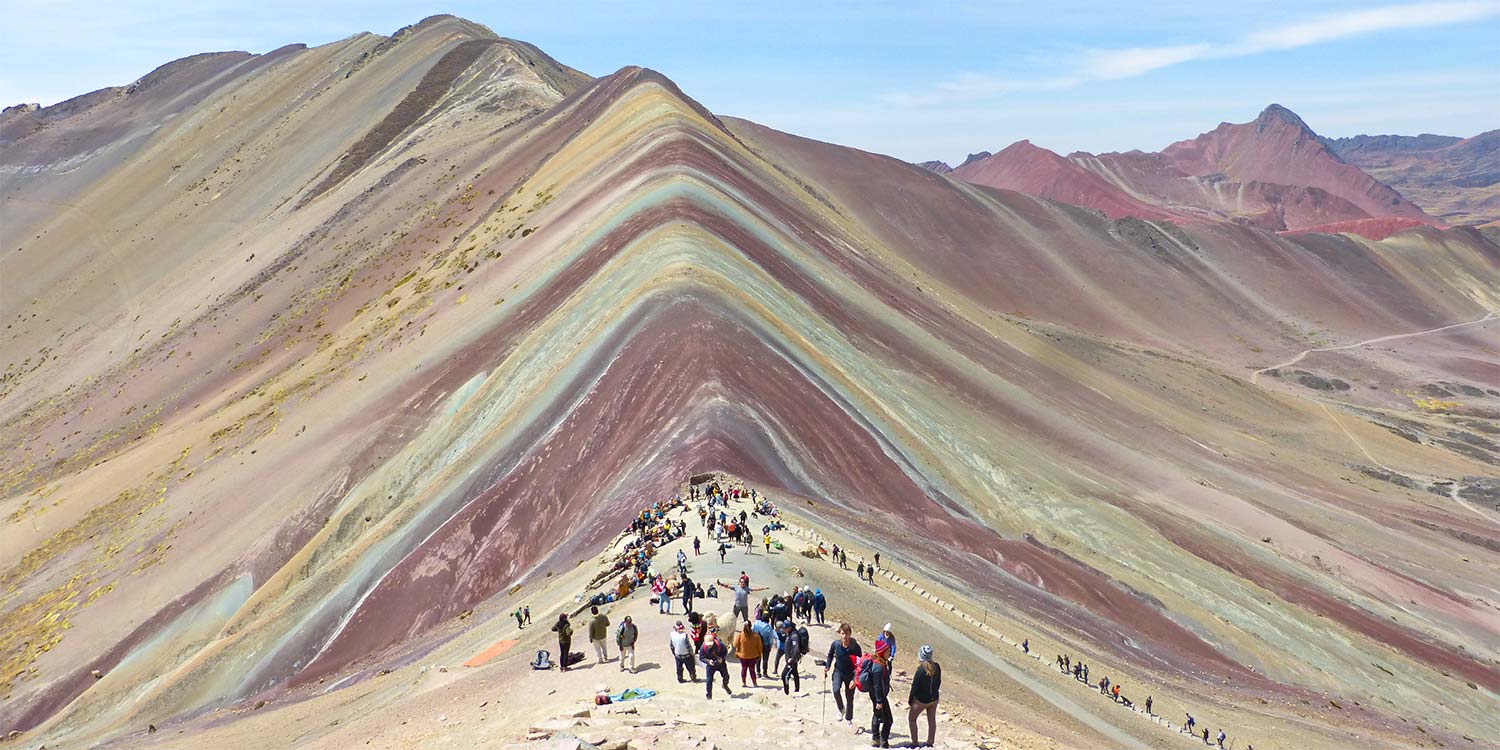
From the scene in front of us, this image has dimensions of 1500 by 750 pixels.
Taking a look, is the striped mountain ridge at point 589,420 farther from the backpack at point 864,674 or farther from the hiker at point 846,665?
the backpack at point 864,674

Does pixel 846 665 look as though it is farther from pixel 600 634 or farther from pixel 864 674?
pixel 600 634

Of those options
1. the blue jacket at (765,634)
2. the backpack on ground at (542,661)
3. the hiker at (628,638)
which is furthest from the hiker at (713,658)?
the backpack on ground at (542,661)

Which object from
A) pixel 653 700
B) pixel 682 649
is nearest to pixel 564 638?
pixel 682 649

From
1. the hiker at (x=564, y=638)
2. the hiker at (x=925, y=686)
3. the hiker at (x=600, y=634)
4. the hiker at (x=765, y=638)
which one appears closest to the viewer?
the hiker at (x=925, y=686)

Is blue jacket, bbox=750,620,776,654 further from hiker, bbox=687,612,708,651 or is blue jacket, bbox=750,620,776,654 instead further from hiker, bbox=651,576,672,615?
hiker, bbox=651,576,672,615

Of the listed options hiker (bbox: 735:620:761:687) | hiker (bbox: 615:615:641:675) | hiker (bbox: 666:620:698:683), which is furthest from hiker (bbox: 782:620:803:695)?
hiker (bbox: 615:615:641:675)

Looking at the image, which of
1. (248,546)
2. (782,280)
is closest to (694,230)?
(782,280)

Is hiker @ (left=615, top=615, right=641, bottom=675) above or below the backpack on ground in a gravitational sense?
above
